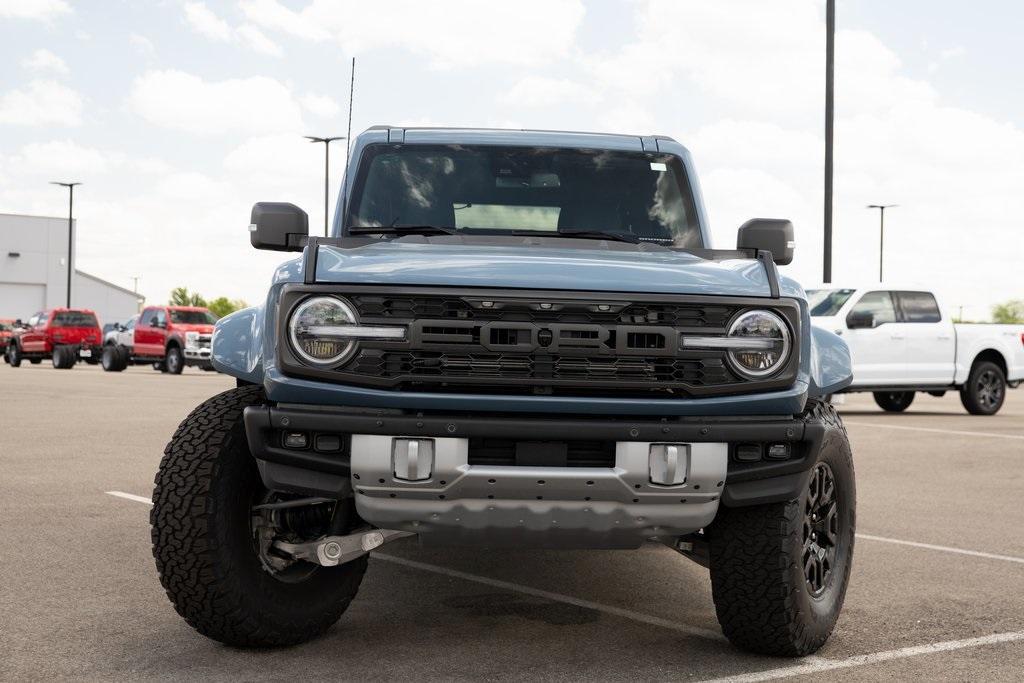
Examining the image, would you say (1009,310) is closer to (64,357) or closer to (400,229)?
(64,357)

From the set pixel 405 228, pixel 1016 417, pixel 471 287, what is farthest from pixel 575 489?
pixel 1016 417

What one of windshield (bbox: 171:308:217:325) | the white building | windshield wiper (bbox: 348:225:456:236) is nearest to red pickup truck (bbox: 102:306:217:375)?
windshield (bbox: 171:308:217:325)

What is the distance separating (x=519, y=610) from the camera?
5.48 m

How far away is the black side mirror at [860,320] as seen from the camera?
17688mm

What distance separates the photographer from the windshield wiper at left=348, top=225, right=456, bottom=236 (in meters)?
5.49

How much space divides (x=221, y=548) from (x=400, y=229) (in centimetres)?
168

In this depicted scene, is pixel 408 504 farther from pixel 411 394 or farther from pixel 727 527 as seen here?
pixel 727 527

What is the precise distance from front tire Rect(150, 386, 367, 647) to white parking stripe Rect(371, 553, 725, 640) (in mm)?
1276

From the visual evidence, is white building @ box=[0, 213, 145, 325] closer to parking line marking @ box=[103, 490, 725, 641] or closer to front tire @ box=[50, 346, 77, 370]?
front tire @ box=[50, 346, 77, 370]

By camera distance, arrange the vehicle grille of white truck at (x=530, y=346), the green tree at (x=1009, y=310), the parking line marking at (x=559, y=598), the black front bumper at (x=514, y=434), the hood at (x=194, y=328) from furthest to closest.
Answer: the green tree at (x=1009, y=310) → the hood at (x=194, y=328) → the parking line marking at (x=559, y=598) → the vehicle grille of white truck at (x=530, y=346) → the black front bumper at (x=514, y=434)

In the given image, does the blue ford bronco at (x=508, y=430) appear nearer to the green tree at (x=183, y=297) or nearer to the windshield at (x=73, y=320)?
the windshield at (x=73, y=320)

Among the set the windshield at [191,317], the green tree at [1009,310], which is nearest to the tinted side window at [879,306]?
the windshield at [191,317]

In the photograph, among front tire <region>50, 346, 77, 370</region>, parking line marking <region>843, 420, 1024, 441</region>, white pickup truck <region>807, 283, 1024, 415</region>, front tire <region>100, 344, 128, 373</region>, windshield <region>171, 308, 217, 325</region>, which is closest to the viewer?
parking line marking <region>843, 420, 1024, 441</region>

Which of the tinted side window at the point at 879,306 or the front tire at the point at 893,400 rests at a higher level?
the tinted side window at the point at 879,306
